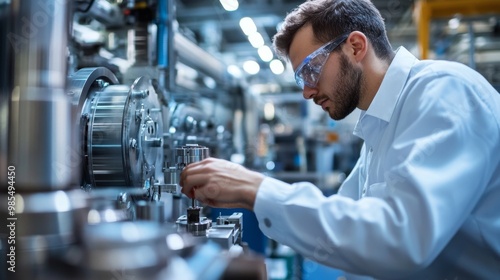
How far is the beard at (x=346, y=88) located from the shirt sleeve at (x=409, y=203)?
0.25m

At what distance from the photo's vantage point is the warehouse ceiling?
297cm

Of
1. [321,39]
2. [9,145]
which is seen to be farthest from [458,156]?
→ [9,145]

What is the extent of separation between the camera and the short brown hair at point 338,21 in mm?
1028

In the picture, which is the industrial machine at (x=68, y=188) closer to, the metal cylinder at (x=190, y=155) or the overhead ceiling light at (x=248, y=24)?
the metal cylinder at (x=190, y=155)

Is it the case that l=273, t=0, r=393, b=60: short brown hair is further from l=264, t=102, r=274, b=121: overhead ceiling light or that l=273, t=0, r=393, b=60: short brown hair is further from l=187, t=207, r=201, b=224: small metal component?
l=264, t=102, r=274, b=121: overhead ceiling light

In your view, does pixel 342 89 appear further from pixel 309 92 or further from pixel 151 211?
pixel 151 211

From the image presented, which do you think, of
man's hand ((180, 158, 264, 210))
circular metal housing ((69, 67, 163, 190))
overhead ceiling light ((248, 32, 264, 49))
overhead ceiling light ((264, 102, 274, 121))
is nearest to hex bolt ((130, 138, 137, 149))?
circular metal housing ((69, 67, 163, 190))

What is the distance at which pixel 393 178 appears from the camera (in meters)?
0.78

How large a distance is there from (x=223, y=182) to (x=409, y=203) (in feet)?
1.22

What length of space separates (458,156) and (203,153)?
57 cm

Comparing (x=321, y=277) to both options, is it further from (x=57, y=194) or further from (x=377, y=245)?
(x=57, y=194)

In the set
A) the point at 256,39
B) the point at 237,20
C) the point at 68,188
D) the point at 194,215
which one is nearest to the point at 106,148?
the point at 194,215

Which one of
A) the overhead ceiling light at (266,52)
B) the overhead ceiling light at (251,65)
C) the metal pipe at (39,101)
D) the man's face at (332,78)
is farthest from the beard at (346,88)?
the overhead ceiling light at (251,65)

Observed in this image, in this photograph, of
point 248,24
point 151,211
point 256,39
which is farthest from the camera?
point 256,39
